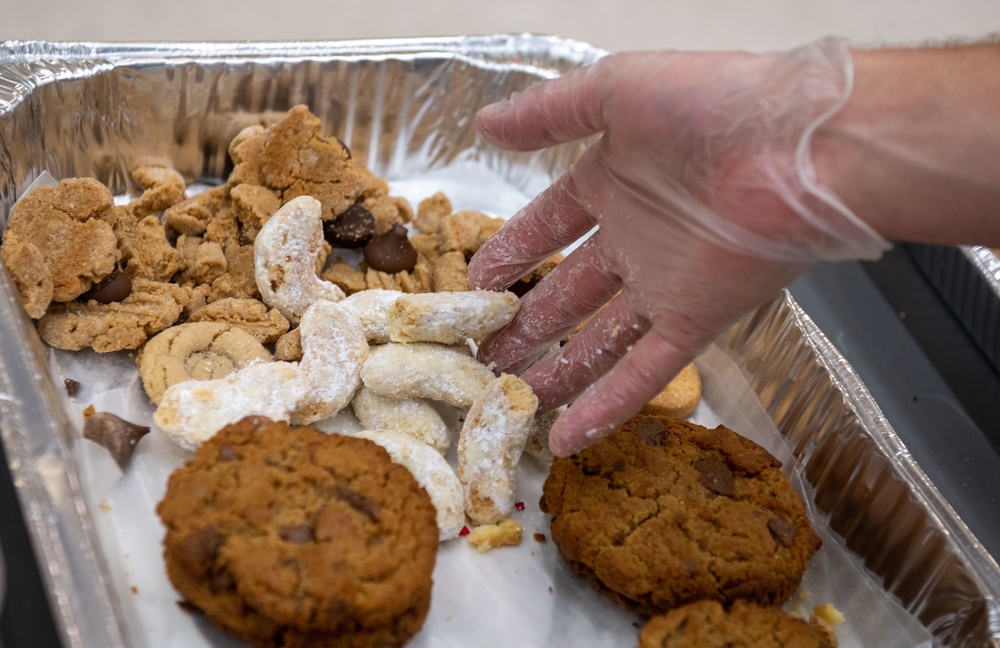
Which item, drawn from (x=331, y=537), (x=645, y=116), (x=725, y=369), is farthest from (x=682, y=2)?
(x=331, y=537)

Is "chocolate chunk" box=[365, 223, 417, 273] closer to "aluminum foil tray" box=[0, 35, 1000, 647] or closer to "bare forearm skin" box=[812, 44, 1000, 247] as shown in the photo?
"aluminum foil tray" box=[0, 35, 1000, 647]

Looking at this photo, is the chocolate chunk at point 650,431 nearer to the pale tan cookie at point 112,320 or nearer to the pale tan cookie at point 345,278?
the pale tan cookie at point 345,278

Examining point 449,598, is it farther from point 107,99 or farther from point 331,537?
point 107,99

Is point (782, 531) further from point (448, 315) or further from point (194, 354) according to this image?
point (194, 354)

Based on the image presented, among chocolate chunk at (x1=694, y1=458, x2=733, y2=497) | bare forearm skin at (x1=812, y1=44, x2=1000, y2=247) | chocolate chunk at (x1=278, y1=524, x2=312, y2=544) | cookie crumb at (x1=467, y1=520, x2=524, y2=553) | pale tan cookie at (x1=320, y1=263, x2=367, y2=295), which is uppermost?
bare forearm skin at (x1=812, y1=44, x2=1000, y2=247)

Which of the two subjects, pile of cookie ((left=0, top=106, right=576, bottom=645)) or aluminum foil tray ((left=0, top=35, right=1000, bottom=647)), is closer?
pile of cookie ((left=0, top=106, right=576, bottom=645))

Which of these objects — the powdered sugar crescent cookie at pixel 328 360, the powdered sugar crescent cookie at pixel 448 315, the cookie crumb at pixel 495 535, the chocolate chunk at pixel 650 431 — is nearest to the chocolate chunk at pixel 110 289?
the powdered sugar crescent cookie at pixel 328 360

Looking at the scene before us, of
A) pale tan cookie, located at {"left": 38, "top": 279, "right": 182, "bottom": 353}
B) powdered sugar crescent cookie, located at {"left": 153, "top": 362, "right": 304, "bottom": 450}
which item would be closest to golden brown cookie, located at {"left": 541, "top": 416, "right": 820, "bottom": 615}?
powdered sugar crescent cookie, located at {"left": 153, "top": 362, "right": 304, "bottom": 450}
